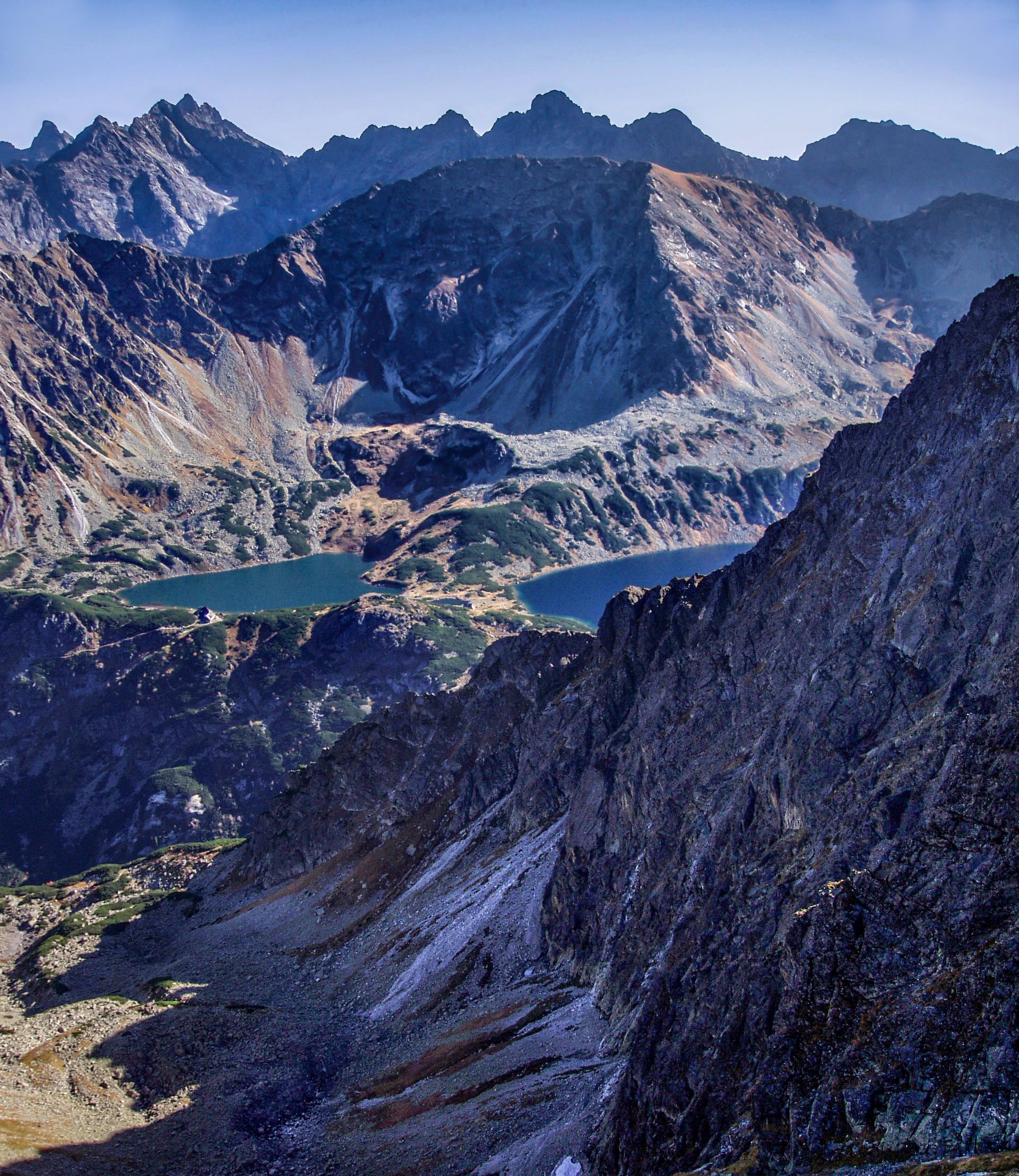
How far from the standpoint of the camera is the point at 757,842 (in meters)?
47.1

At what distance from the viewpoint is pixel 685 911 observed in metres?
45.7

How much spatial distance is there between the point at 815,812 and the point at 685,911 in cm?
790

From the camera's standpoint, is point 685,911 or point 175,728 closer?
point 685,911

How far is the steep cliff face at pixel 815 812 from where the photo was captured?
88.9 feet

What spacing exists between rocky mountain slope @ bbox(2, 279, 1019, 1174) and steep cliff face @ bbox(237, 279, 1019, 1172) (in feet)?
Answer: 0.50

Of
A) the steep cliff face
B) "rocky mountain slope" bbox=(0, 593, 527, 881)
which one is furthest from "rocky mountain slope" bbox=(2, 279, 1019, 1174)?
"rocky mountain slope" bbox=(0, 593, 527, 881)

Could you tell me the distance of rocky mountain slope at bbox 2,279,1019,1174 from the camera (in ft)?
94.8

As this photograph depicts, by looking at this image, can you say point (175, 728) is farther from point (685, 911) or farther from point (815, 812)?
point (815, 812)

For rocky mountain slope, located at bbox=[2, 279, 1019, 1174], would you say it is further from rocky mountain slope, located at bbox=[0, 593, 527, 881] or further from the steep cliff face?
rocky mountain slope, located at bbox=[0, 593, 527, 881]

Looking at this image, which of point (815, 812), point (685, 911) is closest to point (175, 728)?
point (685, 911)

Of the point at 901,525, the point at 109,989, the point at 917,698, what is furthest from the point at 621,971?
the point at 109,989

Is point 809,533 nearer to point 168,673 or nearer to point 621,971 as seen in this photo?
point 621,971

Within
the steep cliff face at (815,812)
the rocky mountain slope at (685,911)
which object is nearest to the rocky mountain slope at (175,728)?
the rocky mountain slope at (685,911)

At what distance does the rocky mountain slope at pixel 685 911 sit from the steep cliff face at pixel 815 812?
15 centimetres
